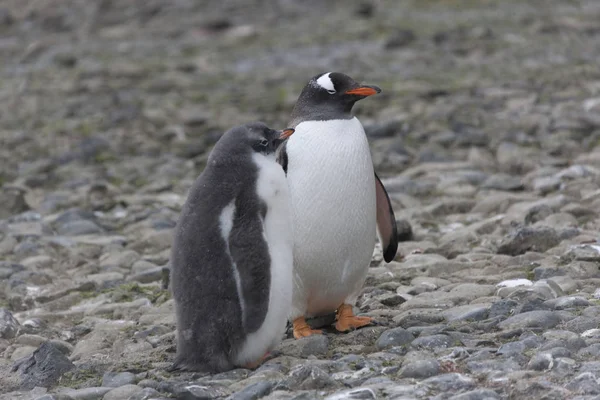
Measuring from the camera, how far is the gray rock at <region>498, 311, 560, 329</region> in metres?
4.91

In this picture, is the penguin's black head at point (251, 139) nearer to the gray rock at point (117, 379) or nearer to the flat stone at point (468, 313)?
the gray rock at point (117, 379)

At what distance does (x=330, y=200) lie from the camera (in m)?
5.49

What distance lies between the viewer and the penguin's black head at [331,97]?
5.64 meters

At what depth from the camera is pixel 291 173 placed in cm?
552

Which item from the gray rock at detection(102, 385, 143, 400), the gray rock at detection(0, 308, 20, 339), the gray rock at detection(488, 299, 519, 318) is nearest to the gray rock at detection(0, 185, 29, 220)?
the gray rock at detection(0, 308, 20, 339)

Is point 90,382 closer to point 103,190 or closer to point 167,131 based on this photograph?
point 103,190

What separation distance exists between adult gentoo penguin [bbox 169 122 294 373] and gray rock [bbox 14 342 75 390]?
0.56 metres

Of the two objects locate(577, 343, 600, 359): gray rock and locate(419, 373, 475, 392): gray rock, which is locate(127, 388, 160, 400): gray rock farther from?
locate(577, 343, 600, 359): gray rock

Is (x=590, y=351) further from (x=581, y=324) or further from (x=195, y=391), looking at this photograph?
(x=195, y=391)

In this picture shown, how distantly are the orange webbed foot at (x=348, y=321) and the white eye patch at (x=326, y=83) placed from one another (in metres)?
1.12

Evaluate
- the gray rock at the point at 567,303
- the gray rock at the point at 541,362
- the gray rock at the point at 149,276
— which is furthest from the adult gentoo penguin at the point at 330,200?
the gray rock at the point at 149,276

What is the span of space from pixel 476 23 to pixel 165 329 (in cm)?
1112

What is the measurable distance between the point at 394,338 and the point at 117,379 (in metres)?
1.23

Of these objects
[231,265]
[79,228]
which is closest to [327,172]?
[231,265]
